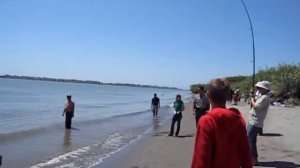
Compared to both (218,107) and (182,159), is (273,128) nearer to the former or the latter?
(182,159)

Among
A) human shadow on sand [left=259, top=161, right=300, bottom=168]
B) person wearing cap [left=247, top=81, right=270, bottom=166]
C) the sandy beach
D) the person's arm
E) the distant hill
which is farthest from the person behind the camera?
the distant hill

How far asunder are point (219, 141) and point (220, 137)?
35 millimetres

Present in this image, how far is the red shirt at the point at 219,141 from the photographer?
11.6 ft

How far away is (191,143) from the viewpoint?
1327 cm

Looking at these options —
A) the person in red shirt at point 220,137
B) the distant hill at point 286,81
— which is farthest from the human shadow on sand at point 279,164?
the distant hill at point 286,81

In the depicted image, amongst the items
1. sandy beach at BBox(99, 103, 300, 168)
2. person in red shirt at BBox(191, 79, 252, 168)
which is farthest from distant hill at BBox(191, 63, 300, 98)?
person in red shirt at BBox(191, 79, 252, 168)

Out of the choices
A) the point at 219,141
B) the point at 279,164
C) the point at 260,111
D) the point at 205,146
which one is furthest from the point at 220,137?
the point at 279,164

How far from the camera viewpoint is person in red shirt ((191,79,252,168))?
11.6 feet

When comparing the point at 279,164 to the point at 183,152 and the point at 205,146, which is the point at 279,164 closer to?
the point at 183,152

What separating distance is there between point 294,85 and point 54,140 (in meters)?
20.6

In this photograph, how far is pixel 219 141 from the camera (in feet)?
11.7

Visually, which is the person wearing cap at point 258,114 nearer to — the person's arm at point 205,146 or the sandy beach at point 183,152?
the sandy beach at point 183,152

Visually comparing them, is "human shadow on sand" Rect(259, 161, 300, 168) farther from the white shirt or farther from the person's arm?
the person's arm

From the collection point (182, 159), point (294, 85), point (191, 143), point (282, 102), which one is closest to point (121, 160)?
point (182, 159)
